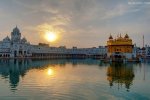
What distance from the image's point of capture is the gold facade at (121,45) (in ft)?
255

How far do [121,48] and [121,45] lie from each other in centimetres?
101

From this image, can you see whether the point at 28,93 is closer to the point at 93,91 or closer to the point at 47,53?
the point at 93,91

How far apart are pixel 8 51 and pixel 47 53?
40.4m

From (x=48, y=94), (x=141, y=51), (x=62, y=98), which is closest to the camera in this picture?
(x=62, y=98)

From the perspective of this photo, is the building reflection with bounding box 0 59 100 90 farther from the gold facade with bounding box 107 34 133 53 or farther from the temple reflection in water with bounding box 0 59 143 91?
the gold facade with bounding box 107 34 133 53

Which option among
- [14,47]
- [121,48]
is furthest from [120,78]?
[14,47]

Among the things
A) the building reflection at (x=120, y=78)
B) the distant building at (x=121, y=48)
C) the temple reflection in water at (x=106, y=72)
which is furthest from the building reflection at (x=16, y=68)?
the distant building at (x=121, y=48)

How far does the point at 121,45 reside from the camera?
7831cm

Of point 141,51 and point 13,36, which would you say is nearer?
point 13,36

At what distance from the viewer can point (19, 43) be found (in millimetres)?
114562

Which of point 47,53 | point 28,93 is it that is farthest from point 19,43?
point 28,93

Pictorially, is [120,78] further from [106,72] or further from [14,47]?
[14,47]

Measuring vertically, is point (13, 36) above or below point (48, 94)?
above

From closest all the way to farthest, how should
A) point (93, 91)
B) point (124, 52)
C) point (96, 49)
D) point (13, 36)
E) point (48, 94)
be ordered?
1. point (48, 94)
2. point (93, 91)
3. point (124, 52)
4. point (13, 36)
5. point (96, 49)
